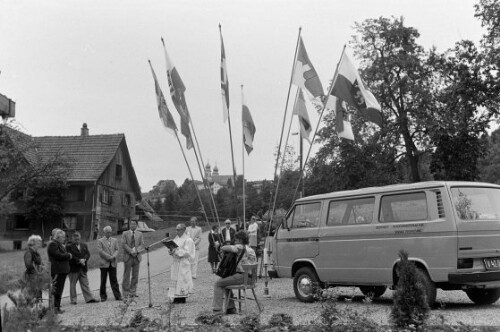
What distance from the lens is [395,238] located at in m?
11.1

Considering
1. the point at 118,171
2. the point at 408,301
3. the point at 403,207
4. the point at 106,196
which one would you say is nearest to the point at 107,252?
the point at 403,207

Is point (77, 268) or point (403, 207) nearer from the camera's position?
point (403, 207)

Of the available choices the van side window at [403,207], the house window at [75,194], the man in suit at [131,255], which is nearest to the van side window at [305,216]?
the van side window at [403,207]

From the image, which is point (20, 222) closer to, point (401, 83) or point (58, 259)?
point (401, 83)

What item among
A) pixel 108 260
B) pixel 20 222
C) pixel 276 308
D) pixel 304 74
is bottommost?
pixel 276 308

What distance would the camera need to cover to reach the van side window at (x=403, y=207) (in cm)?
Result: 1084

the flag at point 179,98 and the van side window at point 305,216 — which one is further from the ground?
the flag at point 179,98

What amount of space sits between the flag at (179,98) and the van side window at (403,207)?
5.74m

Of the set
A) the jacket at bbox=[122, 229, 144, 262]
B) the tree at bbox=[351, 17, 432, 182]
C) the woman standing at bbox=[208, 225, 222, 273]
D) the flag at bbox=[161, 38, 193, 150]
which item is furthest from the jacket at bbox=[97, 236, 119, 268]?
the tree at bbox=[351, 17, 432, 182]

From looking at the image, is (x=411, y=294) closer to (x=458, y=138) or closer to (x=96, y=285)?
(x=96, y=285)

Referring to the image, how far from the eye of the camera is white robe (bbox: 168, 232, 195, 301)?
13.1 meters

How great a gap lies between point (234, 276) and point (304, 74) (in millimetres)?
6323

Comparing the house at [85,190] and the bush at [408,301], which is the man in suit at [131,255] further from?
the house at [85,190]

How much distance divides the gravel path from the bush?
499 mm
